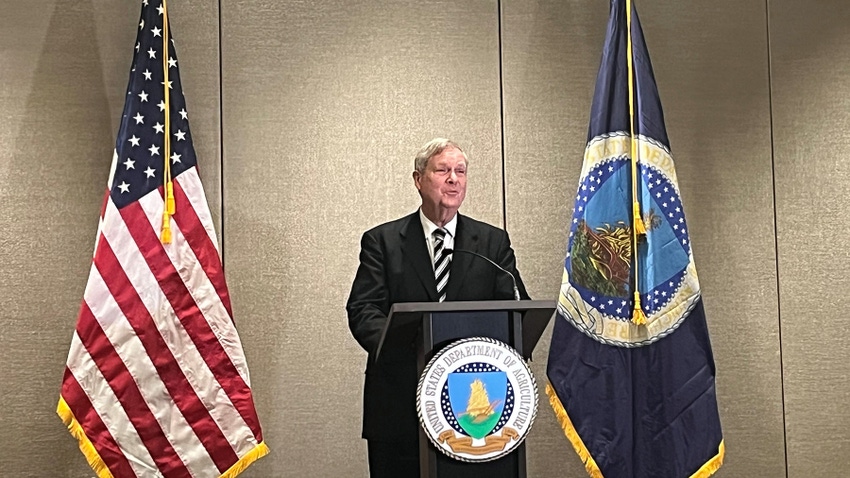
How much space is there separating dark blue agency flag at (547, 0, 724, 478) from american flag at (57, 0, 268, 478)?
1.25m

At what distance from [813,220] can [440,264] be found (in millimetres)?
2013

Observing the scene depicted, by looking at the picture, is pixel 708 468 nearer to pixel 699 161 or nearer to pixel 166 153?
pixel 699 161

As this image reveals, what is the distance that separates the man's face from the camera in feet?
11.9

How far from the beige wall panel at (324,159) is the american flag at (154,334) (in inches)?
16.6

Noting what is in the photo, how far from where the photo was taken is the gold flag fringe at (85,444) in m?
3.97

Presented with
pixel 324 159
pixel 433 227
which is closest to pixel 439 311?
pixel 433 227

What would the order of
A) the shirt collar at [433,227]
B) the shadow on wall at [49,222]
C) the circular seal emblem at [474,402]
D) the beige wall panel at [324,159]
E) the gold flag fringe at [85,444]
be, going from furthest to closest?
the beige wall panel at [324,159] < the shadow on wall at [49,222] < the gold flag fringe at [85,444] < the shirt collar at [433,227] < the circular seal emblem at [474,402]

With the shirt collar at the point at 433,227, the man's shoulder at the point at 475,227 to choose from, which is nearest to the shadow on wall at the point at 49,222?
the shirt collar at the point at 433,227

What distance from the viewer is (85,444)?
13.0ft

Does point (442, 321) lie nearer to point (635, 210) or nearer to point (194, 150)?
point (635, 210)

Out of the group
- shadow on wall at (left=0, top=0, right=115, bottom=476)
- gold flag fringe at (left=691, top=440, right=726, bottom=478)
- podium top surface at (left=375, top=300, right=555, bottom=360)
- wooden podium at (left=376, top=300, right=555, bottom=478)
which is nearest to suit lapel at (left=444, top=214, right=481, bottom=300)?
podium top surface at (left=375, top=300, right=555, bottom=360)

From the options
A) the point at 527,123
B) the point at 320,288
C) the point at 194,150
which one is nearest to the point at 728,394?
the point at 527,123

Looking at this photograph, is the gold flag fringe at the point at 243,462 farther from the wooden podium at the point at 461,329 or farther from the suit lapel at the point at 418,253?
the wooden podium at the point at 461,329

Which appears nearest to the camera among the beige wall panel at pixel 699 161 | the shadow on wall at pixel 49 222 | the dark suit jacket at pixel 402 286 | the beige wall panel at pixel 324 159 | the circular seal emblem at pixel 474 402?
the circular seal emblem at pixel 474 402
